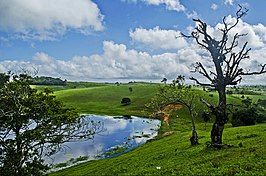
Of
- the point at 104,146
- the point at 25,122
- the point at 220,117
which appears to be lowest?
the point at 104,146

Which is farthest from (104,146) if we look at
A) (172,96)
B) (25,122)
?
(25,122)

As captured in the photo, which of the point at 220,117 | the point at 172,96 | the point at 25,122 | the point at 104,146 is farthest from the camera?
the point at 104,146

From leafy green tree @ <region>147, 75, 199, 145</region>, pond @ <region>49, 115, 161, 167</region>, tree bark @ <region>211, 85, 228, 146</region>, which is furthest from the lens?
pond @ <region>49, 115, 161, 167</region>

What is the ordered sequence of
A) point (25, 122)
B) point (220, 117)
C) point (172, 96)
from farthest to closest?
point (172, 96) → point (25, 122) → point (220, 117)

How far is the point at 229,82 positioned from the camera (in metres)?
29.5

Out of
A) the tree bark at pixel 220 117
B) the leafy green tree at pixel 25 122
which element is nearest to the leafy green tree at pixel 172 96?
the tree bark at pixel 220 117

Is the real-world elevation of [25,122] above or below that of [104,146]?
above

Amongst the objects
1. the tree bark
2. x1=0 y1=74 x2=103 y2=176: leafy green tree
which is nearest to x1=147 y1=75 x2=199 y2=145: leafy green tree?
the tree bark

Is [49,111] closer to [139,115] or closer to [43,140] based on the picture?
[43,140]

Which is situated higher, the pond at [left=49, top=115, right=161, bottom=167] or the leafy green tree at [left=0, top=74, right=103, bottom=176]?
the leafy green tree at [left=0, top=74, right=103, bottom=176]

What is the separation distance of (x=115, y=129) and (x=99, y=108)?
79.7 meters

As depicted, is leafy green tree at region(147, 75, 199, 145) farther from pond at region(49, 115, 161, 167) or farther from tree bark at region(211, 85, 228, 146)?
pond at region(49, 115, 161, 167)

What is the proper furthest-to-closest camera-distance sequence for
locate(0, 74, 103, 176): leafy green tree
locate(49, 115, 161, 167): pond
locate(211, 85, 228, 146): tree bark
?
locate(49, 115, 161, 167): pond
locate(0, 74, 103, 176): leafy green tree
locate(211, 85, 228, 146): tree bark

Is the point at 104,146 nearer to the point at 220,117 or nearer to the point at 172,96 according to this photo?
the point at 172,96
